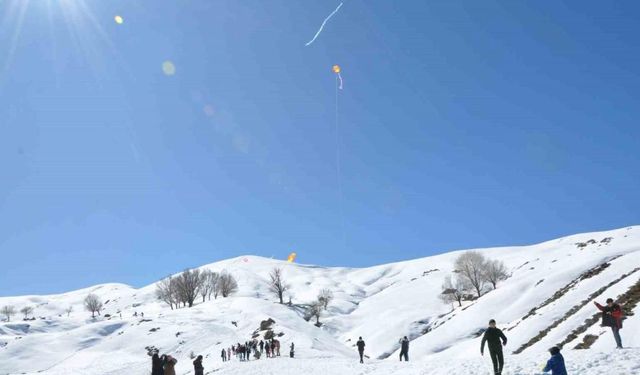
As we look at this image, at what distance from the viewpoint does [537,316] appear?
1683 inches

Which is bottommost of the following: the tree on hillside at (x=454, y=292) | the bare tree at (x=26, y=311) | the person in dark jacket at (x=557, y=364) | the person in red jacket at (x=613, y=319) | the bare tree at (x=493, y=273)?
the person in dark jacket at (x=557, y=364)

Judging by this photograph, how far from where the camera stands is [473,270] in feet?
330

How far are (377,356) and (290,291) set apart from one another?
103 metres

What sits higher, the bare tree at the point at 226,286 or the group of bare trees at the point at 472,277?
the bare tree at the point at 226,286

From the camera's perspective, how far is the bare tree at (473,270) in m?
98.0

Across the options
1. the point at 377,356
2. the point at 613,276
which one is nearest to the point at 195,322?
the point at 377,356

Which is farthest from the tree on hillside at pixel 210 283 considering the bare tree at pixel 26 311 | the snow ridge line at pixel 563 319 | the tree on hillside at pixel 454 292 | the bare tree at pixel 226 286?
the snow ridge line at pixel 563 319

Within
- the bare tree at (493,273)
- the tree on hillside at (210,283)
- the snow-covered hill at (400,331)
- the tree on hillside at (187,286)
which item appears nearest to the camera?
the snow-covered hill at (400,331)

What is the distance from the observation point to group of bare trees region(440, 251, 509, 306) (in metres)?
95.6

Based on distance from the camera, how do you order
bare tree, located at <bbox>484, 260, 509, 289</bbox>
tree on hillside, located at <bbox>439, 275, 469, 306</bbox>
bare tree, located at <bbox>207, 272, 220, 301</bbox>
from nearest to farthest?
tree on hillside, located at <bbox>439, 275, 469, 306</bbox>, bare tree, located at <bbox>484, 260, 509, 289</bbox>, bare tree, located at <bbox>207, 272, 220, 301</bbox>

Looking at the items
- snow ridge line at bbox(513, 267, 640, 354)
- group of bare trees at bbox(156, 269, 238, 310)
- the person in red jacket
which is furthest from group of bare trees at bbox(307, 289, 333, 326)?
the person in red jacket

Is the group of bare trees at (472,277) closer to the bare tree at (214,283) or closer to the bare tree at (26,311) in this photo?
the bare tree at (214,283)

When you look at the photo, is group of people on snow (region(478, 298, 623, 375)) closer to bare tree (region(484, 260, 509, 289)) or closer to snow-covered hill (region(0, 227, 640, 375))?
snow-covered hill (region(0, 227, 640, 375))

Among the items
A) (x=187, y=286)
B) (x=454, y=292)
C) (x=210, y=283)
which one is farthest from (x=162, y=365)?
(x=210, y=283)
